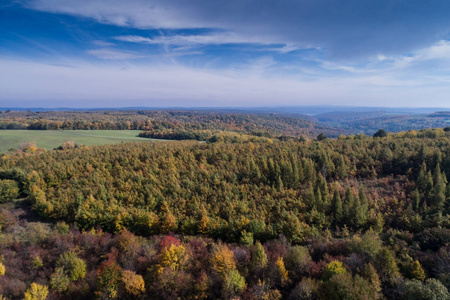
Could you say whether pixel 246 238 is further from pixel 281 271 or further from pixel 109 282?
pixel 109 282

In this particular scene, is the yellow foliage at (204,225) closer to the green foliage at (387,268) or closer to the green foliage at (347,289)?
the green foliage at (347,289)

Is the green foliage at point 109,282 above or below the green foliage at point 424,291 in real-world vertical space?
below

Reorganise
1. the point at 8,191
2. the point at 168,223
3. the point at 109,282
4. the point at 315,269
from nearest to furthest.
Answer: the point at 109,282 < the point at 315,269 < the point at 168,223 < the point at 8,191

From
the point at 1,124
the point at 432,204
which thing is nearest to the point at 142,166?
the point at 432,204

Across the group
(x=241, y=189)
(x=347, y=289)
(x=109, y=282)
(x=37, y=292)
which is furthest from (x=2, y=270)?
(x=241, y=189)

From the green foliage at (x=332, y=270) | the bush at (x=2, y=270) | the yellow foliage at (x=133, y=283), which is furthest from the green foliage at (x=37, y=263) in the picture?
the green foliage at (x=332, y=270)

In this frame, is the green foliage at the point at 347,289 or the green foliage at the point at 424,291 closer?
the green foliage at the point at 424,291

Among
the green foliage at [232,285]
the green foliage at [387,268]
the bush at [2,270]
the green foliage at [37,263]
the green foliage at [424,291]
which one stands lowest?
the green foliage at [37,263]

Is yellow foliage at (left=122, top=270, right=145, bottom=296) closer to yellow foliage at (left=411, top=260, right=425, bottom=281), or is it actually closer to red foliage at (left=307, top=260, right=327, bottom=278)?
red foliage at (left=307, top=260, right=327, bottom=278)
